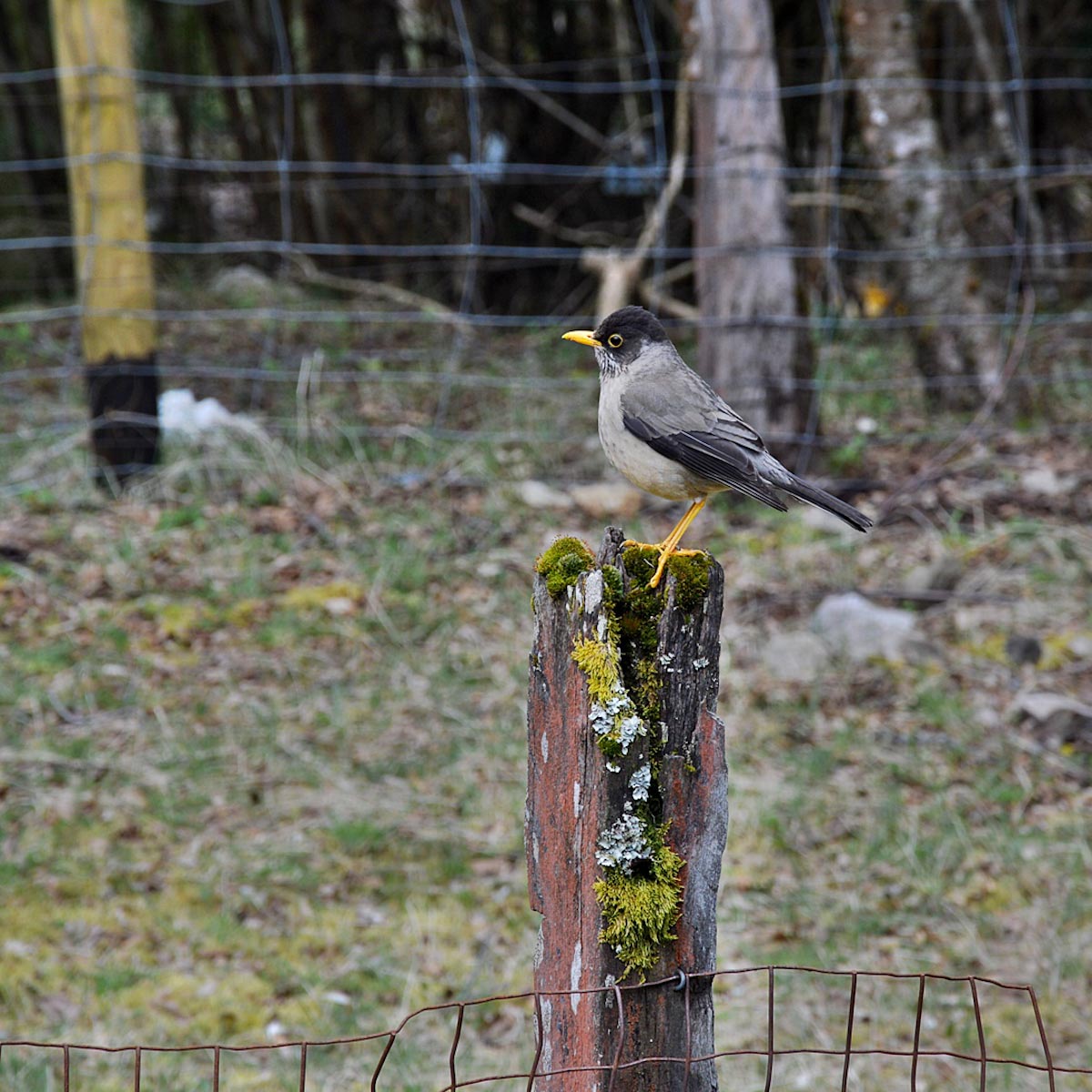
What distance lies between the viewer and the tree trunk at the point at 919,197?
7059 mm

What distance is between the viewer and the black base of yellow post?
6.52m

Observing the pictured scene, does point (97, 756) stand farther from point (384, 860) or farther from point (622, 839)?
point (622, 839)

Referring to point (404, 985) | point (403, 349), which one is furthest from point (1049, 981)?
point (403, 349)

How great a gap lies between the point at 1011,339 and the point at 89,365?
5.20 m

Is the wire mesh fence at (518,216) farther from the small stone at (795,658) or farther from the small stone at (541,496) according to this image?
the small stone at (795,658)

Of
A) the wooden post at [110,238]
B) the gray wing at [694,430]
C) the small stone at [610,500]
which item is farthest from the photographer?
the wooden post at [110,238]

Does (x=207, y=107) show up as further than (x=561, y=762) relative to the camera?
Yes

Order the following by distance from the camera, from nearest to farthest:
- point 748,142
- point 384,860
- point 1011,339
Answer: point 384,860 < point 748,142 < point 1011,339

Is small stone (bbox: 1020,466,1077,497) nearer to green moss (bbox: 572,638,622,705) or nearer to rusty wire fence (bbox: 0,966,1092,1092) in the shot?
rusty wire fence (bbox: 0,966,1092,1092)

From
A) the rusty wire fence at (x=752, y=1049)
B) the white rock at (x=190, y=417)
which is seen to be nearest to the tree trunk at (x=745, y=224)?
the white rock at (x=190, y=417)

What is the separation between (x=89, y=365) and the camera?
21.6 ft

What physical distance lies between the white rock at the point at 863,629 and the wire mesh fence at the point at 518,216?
4.76ft

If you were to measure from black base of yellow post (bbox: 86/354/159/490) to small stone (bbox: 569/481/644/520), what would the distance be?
218 centimetres

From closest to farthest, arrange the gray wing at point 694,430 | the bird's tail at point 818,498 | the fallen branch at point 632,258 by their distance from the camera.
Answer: the bird's tail at point 818,498
the gray wing at point 694,430
the fallen branch at point 632,258
